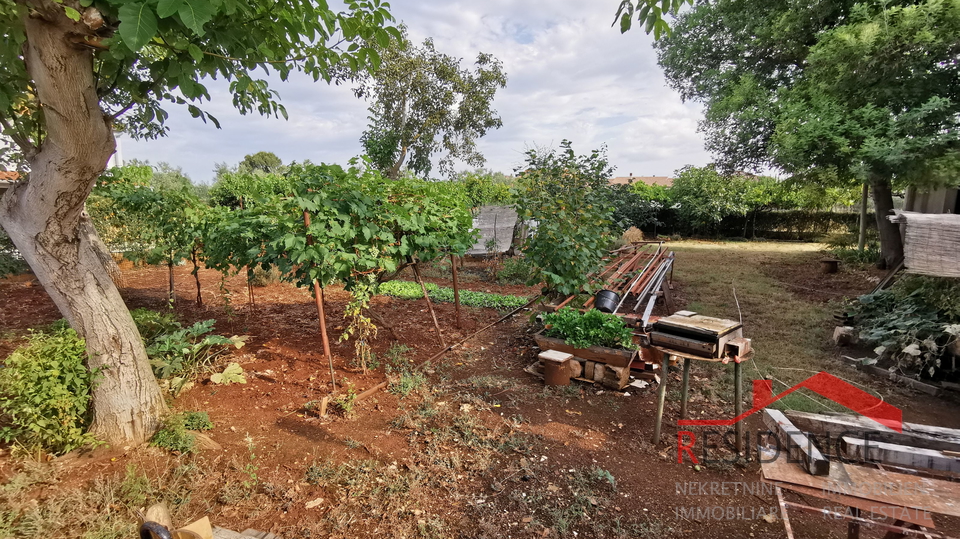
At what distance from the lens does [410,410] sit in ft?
11.4

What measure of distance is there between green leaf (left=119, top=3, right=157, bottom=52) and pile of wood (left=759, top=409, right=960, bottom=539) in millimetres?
3323

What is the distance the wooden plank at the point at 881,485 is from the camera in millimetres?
1761

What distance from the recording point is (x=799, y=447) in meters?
2.11

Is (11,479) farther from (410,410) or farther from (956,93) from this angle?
(956,93)

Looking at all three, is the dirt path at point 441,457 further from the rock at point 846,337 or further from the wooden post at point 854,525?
the wooden post at point 854,525

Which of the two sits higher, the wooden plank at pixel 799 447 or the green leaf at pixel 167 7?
the green leaf at pixel 167 7

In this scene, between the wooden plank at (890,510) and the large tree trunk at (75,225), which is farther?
the large tree trunk at (75,225)

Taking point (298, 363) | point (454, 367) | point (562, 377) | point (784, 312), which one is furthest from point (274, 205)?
point (784, 312)

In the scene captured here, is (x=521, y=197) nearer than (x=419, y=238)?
No

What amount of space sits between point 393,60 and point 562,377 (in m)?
12.1

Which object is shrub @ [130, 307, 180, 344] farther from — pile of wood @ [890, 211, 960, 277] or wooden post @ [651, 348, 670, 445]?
pile of wood @ [890, 211, 960, 277]

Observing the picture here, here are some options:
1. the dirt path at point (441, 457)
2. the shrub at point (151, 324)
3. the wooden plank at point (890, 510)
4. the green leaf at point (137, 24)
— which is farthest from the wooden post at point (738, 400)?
the shrub at point (151, 324)

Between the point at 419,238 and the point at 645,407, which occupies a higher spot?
the point at 419,238

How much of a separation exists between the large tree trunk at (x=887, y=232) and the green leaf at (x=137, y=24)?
12062mm
